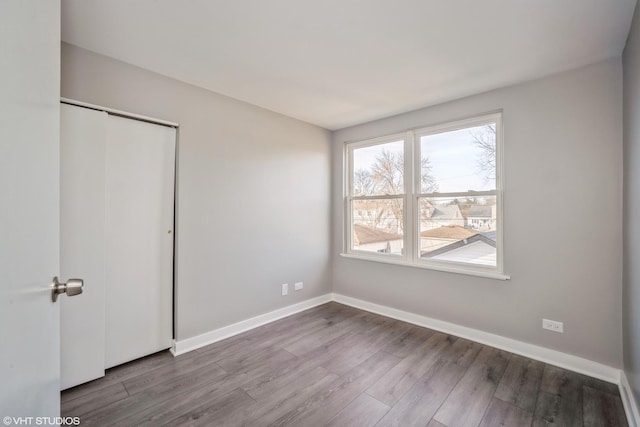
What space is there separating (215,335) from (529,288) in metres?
3.07

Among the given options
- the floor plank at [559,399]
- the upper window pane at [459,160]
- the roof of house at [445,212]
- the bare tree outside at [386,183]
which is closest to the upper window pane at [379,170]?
the bare tree outside at [386,183]

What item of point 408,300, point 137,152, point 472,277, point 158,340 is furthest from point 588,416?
point 137,152

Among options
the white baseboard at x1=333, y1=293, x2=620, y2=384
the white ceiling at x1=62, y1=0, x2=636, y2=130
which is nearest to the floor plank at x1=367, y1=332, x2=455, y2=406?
the white baseboard at x1=333, y1=293, x2=620, y2=384

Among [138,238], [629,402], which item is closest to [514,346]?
[629,402]

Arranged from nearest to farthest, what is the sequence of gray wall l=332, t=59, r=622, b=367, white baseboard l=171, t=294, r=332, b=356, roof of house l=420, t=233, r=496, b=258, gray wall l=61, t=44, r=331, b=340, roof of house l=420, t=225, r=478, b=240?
gray wall l=332, t=59, r=622, b=367 < gray wall l=61, t=44, r=331, b=340 < white baseboard l=171, t=294, r=332, b=356 < roof of house l=420, t=233, r=496, b=258 < roof of house l=420, t=225, r=478, b=240

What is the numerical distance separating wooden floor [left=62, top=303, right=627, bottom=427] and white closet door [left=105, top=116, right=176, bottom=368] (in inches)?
10.1

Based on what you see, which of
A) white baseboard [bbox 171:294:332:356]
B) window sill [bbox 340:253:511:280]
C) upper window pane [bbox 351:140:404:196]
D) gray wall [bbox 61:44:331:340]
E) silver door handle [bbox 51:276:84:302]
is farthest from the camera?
upper window pane [bbox 351:140:404:196]

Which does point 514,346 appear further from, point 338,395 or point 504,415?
point 338,395

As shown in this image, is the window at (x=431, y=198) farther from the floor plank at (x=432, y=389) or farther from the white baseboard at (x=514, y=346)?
the floor plank at (x=432, y=389)

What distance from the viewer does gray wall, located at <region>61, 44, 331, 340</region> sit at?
238cm

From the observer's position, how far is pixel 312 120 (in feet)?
12.3

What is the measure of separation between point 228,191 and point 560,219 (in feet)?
10.3

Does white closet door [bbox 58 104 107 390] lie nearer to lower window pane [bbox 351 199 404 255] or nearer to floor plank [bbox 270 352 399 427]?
floor plank [bbox 270 352 399 427]

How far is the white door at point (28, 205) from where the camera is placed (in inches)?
19.6
